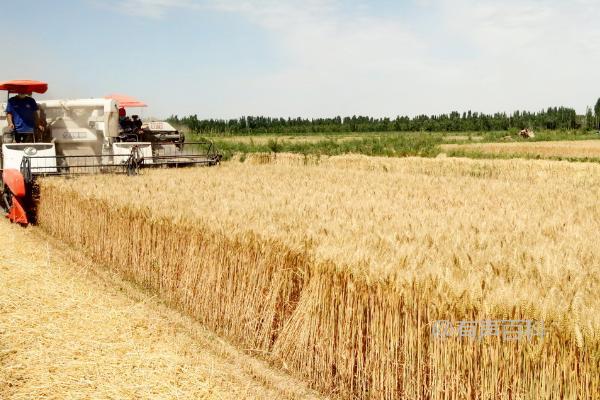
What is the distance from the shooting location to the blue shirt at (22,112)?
1459 cm

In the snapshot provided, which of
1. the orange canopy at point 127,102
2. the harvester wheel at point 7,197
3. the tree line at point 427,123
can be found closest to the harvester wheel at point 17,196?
the harvester wheel at point 7,197

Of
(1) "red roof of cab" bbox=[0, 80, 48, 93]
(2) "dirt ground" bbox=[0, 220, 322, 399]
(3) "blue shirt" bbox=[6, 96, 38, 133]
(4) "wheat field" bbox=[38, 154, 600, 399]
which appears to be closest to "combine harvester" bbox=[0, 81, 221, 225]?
(1) "red roof of cab" bbox=[0, 80, 48, 93]

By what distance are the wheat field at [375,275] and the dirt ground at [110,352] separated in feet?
1.06

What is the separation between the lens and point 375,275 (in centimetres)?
459

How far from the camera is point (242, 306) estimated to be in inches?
247

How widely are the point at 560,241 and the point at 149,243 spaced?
A: 539cm

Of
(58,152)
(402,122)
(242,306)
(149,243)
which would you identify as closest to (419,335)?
(242,306)

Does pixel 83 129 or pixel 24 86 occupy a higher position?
pixel 24 86

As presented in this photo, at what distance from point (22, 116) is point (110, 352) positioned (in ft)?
35.6

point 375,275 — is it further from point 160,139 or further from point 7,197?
point 160,139

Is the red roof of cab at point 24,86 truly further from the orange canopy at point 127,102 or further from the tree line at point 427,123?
the tree line at point 427,123

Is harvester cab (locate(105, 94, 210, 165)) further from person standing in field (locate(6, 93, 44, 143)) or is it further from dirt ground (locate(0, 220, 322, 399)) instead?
dirt ground (locate(0, 220, 322, 399))

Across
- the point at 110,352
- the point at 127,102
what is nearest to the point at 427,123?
the point at 127,102

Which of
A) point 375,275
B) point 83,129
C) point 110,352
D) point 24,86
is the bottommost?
point 110,352
